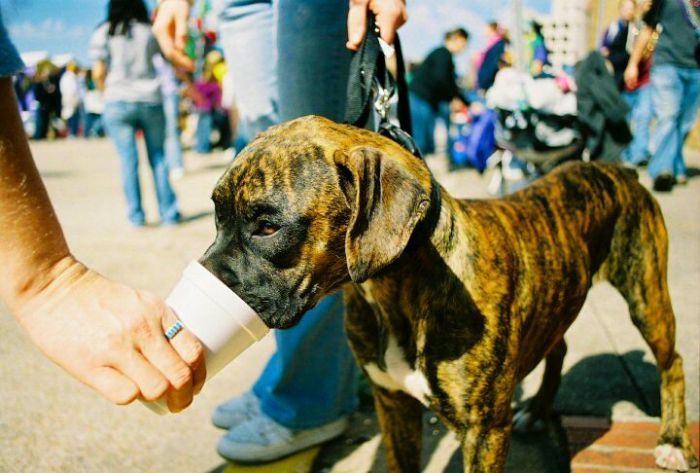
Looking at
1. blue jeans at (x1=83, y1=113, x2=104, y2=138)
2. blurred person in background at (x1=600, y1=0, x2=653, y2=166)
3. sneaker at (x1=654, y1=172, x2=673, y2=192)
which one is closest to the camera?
sneaker at (x1=654, y1=172, x2=673, y2=192)

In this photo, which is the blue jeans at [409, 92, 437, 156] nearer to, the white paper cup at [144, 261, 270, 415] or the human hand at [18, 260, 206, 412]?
the white paper cup at [144, 261, 270, 415]

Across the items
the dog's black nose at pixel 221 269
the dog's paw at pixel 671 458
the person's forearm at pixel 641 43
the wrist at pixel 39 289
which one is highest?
the wrist at pixel 39 289

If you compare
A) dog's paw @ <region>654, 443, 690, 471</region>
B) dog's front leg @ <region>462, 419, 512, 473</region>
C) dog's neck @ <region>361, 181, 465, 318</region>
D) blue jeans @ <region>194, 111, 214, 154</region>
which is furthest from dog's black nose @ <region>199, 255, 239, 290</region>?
blue jeans @ <region>194, 111, 214, 154</region>

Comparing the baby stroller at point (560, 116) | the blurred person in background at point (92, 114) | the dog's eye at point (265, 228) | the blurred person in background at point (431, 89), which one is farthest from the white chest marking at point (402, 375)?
the blurred person in background at point (92, 114)

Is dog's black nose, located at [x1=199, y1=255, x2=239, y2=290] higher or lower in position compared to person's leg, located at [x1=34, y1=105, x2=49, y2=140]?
higher

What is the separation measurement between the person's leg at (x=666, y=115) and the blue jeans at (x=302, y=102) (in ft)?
21.3

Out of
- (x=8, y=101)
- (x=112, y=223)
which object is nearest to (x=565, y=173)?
(x=8, y=101)

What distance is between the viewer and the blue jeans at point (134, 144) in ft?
22.9

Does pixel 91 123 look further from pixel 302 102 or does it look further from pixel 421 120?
pixel 302 102

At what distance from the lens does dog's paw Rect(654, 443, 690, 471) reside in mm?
2646

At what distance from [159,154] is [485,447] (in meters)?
6.13

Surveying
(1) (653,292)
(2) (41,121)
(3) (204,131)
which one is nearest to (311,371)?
(1) (653,292)

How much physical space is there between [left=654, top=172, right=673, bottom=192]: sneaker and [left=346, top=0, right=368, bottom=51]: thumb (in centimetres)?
678

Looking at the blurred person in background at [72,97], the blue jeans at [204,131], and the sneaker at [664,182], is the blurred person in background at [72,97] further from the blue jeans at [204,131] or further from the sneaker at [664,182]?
the sneaker at [664,182]
